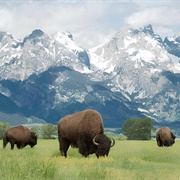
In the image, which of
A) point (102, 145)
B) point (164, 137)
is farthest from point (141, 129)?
point (102, 145)

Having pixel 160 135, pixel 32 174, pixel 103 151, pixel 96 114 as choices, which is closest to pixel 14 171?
pixel 32 174

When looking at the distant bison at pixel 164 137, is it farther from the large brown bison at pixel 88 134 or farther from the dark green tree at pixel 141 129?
the dark green tree at pixel 141 129

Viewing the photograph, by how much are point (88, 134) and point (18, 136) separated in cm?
1506

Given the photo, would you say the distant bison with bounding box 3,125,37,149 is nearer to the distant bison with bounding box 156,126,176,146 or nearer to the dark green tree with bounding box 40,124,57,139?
the distant bison with bounding box 156,126,176,146

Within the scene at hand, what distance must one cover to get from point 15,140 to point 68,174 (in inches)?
1008

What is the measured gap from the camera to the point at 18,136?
36.8 metres

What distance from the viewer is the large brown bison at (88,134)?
22.4 meters

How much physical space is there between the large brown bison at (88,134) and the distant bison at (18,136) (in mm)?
12338

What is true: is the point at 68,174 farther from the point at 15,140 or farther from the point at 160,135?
the point at 160,135

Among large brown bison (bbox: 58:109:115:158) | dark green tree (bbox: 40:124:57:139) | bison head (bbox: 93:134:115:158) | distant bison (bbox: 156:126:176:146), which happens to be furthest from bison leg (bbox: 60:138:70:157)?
dark green tree (bbox: 40:124:57:139)

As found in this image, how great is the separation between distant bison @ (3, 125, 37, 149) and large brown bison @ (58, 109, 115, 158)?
1234 cm

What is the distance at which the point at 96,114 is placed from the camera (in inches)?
945

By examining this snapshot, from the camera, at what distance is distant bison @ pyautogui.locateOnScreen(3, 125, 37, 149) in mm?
36219

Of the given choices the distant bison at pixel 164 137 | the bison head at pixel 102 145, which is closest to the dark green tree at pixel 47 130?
the distant bison at pixel 164 137
